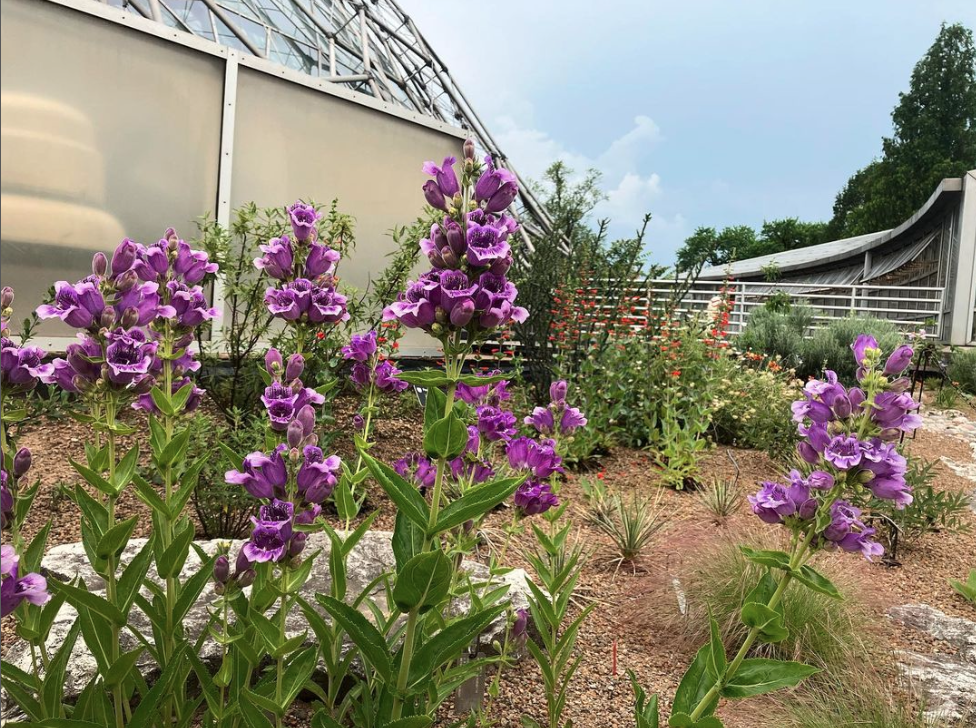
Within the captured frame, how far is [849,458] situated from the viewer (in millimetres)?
1851

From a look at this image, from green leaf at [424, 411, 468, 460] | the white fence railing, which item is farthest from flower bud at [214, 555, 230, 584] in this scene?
the white fence railing

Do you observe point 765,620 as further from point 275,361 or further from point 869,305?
point 869,305

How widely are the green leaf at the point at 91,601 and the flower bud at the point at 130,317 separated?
0.70 meters

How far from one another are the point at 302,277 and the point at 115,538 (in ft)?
3.50

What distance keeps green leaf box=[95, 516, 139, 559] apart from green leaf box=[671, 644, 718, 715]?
155cm

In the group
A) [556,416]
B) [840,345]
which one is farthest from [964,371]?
[556,416]

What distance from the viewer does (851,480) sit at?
1.90 metres

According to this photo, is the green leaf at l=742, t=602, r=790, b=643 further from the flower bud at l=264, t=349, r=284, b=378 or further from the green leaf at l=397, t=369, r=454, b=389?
the flower bud at l=264, t=349, r=284, b=378

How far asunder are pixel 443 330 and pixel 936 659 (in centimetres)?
346

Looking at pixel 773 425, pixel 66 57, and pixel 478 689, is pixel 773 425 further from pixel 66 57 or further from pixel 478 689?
pixel 66 57

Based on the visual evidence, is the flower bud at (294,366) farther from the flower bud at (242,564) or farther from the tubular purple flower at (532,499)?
the tubular purple flower at (532,499)

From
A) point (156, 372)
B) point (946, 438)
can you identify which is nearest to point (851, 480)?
point (156, 372)

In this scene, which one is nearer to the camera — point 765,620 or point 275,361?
point 765,620

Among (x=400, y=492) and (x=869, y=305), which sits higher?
(x=869, y=305)
